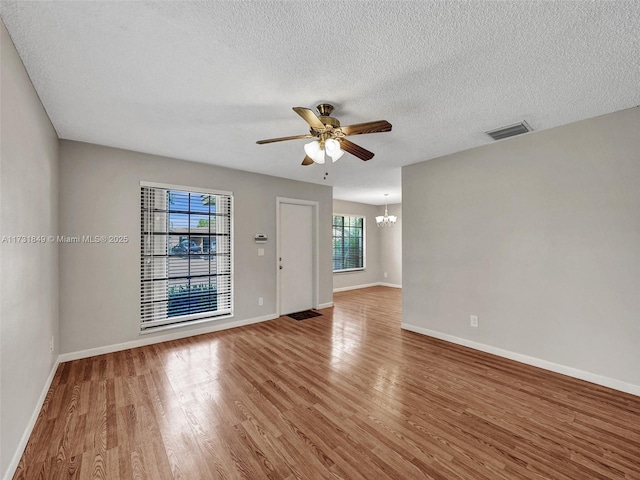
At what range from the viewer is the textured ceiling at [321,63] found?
55.6 inches

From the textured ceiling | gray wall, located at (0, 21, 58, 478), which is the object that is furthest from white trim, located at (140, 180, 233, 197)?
gray wall, located at (0, 21, 58, 478)

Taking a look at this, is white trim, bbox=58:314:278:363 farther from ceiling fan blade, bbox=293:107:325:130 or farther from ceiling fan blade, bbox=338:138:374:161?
ceiling fan blade, bbox=293:107:325:130

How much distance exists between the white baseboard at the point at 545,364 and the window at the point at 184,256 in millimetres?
3219

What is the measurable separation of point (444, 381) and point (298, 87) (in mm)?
2903

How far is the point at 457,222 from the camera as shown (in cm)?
359

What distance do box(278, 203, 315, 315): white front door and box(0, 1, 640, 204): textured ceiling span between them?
227 cm

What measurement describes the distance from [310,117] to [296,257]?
11.3 feet

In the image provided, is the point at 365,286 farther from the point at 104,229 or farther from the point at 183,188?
the point at 104,229

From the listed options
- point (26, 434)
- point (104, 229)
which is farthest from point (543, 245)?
point (104, 229)

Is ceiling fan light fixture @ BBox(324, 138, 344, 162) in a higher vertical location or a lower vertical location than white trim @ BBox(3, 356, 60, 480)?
higher

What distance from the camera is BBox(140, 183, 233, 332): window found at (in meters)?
3.62

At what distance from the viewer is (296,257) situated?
5.18 meters

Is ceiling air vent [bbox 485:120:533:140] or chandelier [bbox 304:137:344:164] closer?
chandelier [bbox 304:137:344:164]

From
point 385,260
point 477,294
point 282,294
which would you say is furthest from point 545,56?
point 385,260
